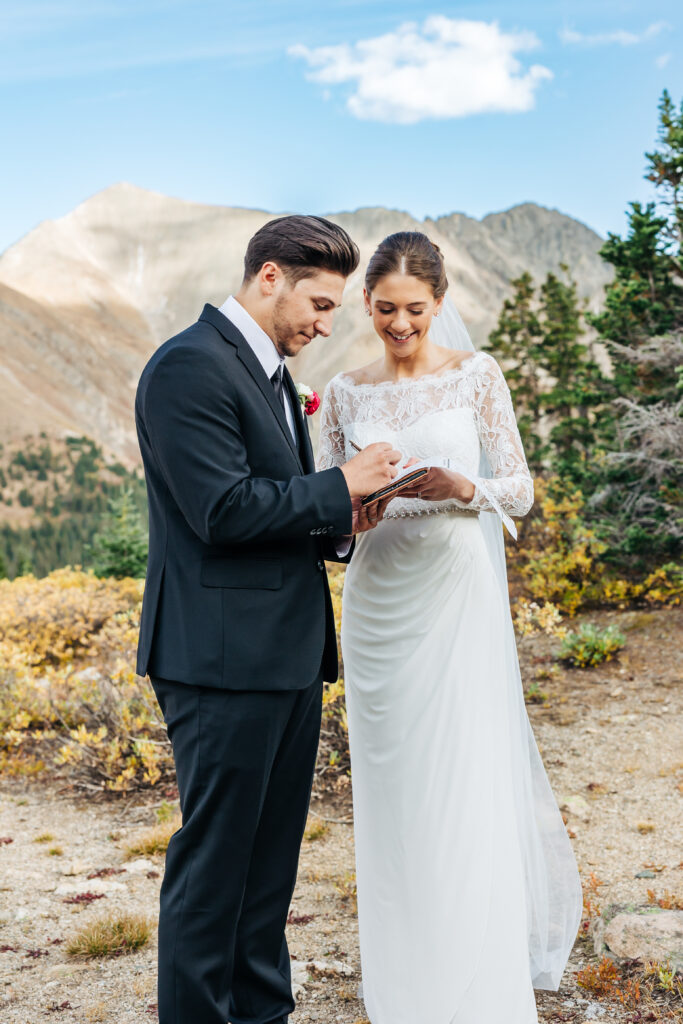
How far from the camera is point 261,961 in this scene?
2717mm

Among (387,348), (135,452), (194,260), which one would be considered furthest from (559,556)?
(194,260)

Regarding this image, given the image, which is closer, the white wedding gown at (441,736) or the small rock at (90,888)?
the white wedding gown at (441,736)

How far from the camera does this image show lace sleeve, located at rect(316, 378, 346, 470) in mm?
3559

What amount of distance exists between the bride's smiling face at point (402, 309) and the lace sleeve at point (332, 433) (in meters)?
0.37

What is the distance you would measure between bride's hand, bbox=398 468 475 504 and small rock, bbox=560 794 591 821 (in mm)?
2683

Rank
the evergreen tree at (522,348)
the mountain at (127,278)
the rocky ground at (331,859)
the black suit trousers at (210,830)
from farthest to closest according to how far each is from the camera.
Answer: the mountain at (127,278)
the evergreen tree at (522,348)
the rocky ground at (331,859)
the black suit trousers at (210,830)

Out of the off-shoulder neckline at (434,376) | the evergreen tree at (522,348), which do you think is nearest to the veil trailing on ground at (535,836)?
the off-shoulder neckline at (434,376)

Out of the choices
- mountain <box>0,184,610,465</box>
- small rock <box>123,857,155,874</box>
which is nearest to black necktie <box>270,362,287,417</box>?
small rock <box>123,857,155,874</box>

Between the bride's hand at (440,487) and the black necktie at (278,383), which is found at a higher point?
the black necktie at (278,383)

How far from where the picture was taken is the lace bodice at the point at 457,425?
316cm

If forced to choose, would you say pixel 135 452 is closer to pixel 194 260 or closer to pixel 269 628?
pixel 194 260

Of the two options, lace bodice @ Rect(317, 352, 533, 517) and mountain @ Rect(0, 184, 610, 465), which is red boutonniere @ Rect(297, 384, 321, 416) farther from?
mountain @ Rect(0, 184, 610, 465)

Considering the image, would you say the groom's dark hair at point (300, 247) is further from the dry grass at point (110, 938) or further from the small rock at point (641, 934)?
the dry grass at point (110, 938)

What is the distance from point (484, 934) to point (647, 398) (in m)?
6.69
